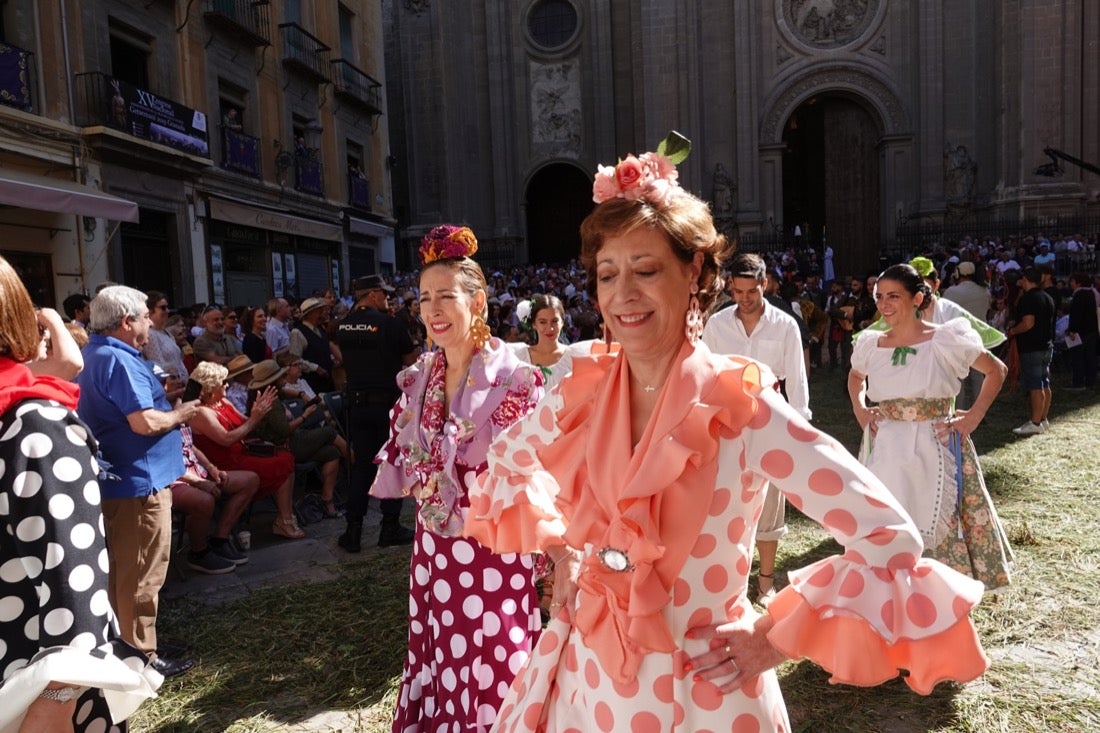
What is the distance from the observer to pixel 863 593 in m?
1.50

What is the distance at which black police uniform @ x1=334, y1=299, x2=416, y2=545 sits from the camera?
6.34 m

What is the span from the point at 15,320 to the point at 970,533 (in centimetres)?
454

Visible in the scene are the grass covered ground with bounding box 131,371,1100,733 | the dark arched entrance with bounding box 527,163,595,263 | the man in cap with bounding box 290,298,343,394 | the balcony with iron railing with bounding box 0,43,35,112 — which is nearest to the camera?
the grass covered ground with bounding box 131,371,1100,733

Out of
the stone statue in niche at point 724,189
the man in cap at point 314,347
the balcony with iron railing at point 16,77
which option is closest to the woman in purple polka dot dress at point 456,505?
the man in cap at point 314,347

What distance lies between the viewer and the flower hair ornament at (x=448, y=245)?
3.10 meters

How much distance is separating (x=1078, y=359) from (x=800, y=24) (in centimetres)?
1762

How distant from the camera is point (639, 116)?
26.9m

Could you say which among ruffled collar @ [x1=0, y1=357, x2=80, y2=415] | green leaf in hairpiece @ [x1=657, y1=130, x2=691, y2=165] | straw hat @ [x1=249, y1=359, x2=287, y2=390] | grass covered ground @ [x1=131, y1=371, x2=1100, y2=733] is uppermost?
green leaf in hairpiece @ [x1=657, y1=130, x2=691, y2=165]

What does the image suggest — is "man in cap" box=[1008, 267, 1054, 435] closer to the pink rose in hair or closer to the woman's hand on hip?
the woman's hand on hip

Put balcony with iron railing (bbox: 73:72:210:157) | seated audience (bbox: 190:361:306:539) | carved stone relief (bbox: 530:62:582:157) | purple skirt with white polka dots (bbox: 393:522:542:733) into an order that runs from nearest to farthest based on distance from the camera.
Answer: purple skirt with white polka dots (bbox: 393:522:542:733)
seated audience (bbox: 190:361:306:539)
balcony with iron railing (bbox: 73:72:210:157)
carved stone relief (bbox: 530:62:582:157)

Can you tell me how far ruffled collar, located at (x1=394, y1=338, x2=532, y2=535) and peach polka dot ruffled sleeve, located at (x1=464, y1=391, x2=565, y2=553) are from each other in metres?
0.85

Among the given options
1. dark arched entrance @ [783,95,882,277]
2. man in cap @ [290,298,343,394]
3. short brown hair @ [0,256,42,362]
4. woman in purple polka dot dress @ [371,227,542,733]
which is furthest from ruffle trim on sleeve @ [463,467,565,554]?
dark arched entrance @ [783,95,882,277]

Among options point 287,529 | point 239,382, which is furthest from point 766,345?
point 239,382

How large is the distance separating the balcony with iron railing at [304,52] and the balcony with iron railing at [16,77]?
7648mm
